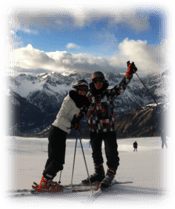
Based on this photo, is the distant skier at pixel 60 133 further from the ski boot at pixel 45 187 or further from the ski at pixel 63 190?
the ski at pixel 63 190

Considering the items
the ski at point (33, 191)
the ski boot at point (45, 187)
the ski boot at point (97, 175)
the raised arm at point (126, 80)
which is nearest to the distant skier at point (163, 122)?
the raised arm at point (126, 80)

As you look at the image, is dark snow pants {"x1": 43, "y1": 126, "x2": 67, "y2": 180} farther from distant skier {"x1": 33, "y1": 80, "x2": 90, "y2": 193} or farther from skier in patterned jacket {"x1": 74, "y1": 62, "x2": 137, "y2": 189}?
skier in patterned jacket {"x1": 74, "y1": 62, "x2": 137, "y2": 189}

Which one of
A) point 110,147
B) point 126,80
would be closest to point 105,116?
point 110,147

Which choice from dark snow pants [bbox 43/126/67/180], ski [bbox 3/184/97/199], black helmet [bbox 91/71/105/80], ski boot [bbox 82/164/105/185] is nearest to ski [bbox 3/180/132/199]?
ski [bbox 3/184/97/199]

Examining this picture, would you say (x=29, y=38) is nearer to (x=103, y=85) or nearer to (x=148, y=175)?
(x=103, y=85)

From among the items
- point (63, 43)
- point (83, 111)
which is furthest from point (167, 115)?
point (63, 43)
